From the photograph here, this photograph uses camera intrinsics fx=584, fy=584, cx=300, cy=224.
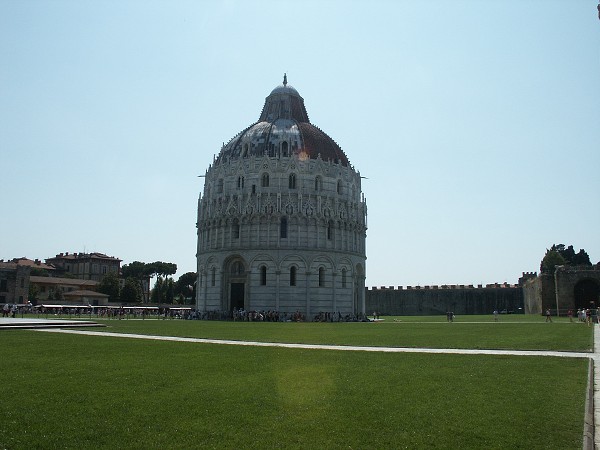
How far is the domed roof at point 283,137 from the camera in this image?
74250 mm

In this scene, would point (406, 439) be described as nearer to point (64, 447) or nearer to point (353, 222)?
point (64, 447)

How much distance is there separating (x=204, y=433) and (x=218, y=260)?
208ft

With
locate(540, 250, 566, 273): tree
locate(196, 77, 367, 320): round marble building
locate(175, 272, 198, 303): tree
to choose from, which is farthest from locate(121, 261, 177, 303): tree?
locate(540, 250, 566, 273): tree

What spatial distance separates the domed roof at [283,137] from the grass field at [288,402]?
5749 cm

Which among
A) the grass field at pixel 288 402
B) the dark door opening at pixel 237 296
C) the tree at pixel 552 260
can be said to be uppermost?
the tree at pixel 552 260

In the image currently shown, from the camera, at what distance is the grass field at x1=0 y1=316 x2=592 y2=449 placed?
891 cm

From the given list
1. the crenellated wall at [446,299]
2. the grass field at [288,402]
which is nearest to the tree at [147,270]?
the crenellated wall at [446,299]

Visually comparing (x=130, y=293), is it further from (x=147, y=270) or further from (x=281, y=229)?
(x=281, y=229)

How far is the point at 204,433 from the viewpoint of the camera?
916 cm

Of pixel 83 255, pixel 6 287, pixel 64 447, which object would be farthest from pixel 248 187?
pixel 83 255

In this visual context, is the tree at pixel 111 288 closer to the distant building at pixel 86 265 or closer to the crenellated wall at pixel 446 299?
the distant building at pixel 86 265

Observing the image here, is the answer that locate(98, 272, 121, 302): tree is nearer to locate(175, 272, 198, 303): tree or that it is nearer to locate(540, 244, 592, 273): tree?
locate(175, 272, 198, 303): tree

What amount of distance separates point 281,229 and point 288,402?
194ft

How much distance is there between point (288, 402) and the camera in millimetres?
11266
